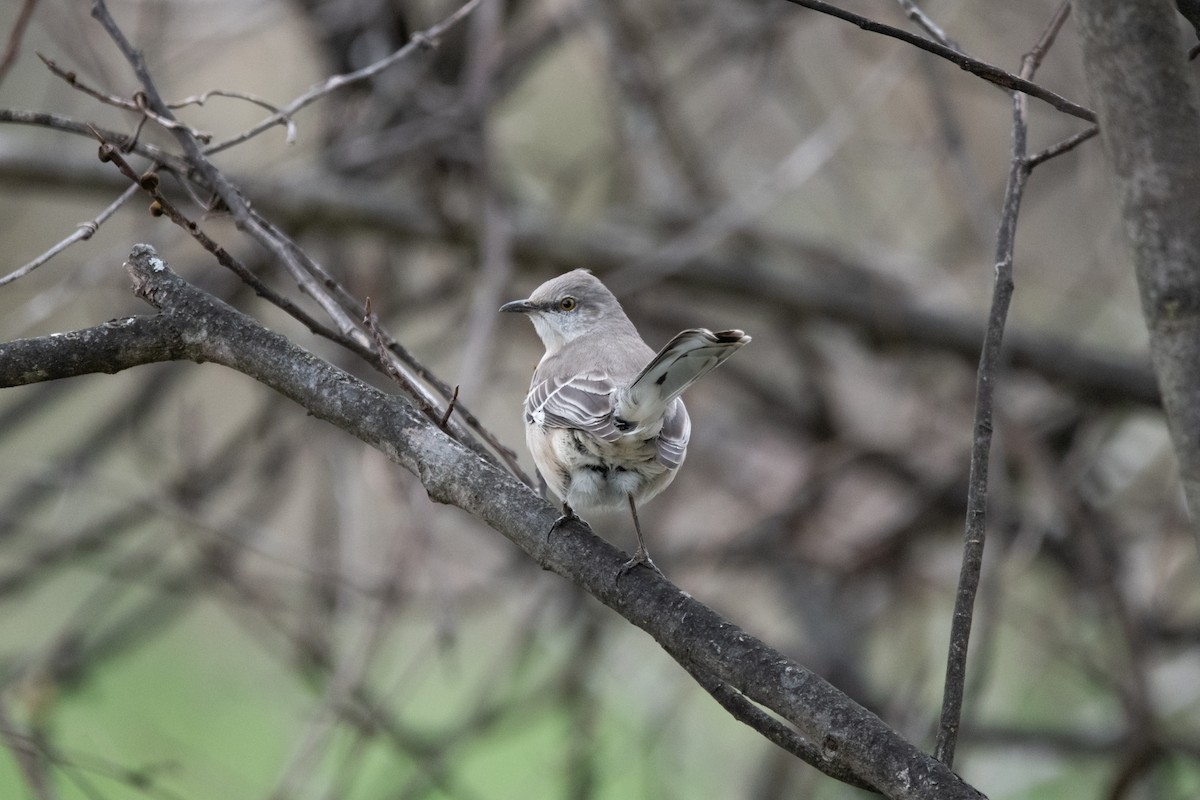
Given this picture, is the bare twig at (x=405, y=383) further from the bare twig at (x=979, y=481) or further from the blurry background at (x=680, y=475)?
the blurry background at (x=680, y=475)

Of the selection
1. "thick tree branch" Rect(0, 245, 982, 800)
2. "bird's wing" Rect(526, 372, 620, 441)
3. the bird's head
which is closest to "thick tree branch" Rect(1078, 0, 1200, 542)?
"thick tree branch" Rect(0, 245, 982, 800)

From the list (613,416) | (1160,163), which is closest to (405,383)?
(613,416)

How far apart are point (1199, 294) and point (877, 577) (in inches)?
196

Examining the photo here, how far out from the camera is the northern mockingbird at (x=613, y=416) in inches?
105

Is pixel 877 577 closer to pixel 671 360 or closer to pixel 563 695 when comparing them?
pixel 563 695

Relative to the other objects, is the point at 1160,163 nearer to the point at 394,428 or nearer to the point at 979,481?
the point at 979,481

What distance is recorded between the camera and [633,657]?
6.00 m

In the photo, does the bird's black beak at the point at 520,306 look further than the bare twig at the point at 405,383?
Yes

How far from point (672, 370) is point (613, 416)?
14.1 inches

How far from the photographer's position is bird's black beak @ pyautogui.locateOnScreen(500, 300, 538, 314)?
4.13m

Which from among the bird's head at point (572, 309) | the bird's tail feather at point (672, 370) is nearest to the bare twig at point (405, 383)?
the bird's tail feather at point (672, 370)

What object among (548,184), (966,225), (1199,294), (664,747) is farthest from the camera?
(548,184)

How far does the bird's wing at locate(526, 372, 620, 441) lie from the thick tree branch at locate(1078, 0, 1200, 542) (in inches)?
73.6

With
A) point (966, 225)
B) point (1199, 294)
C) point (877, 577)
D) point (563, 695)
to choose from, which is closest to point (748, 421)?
point (877, 577)
